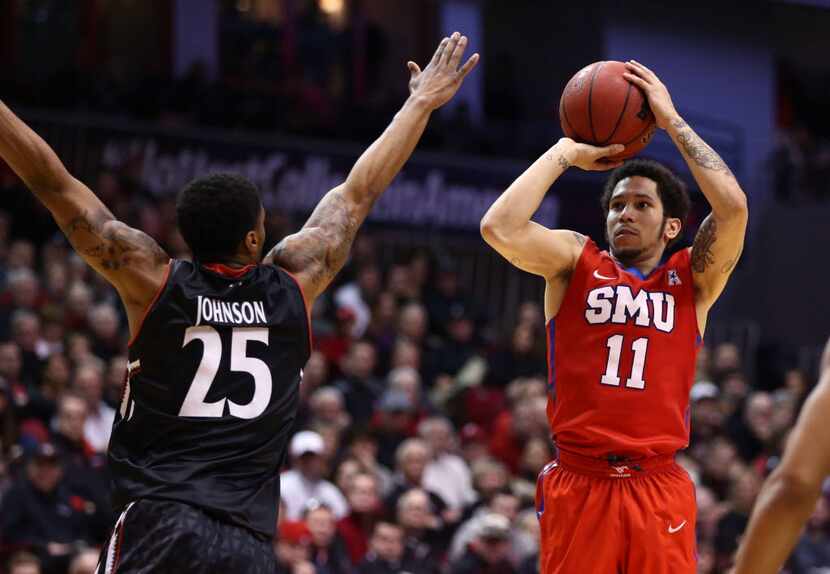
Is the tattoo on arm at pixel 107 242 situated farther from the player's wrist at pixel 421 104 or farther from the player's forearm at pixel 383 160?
the player's wrist at pixel 421 104

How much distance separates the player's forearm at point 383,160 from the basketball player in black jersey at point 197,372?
0.56 metres

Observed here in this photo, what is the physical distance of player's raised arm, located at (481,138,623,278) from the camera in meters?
5.67

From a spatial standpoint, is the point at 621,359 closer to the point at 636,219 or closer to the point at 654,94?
the point at 636,219

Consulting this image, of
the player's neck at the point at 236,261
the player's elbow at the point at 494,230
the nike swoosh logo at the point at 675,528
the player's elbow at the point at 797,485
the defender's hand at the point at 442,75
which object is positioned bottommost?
the nike swoosh logo at the point at 675,528

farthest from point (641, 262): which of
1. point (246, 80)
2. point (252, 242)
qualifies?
point (246, 80)

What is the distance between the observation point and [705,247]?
583 cm

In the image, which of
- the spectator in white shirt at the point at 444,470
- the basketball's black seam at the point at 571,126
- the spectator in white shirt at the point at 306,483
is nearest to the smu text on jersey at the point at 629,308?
the basketball's black seam at the point at 571,126

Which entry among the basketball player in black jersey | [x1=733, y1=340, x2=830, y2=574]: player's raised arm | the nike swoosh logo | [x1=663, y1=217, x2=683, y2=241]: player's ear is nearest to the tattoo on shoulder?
[x1=663, y1=217, x2=683, y2=241]: player's ear

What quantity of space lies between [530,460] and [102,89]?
7.88 meters

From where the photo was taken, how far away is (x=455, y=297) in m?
15.8

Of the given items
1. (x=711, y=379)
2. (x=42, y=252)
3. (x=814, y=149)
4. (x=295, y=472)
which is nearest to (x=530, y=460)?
(x=295, y=472)

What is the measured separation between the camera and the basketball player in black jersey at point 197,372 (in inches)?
175

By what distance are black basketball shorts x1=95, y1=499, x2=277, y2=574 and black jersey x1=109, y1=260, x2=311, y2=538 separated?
43 millimetres

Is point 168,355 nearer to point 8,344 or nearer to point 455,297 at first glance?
point 8,344
